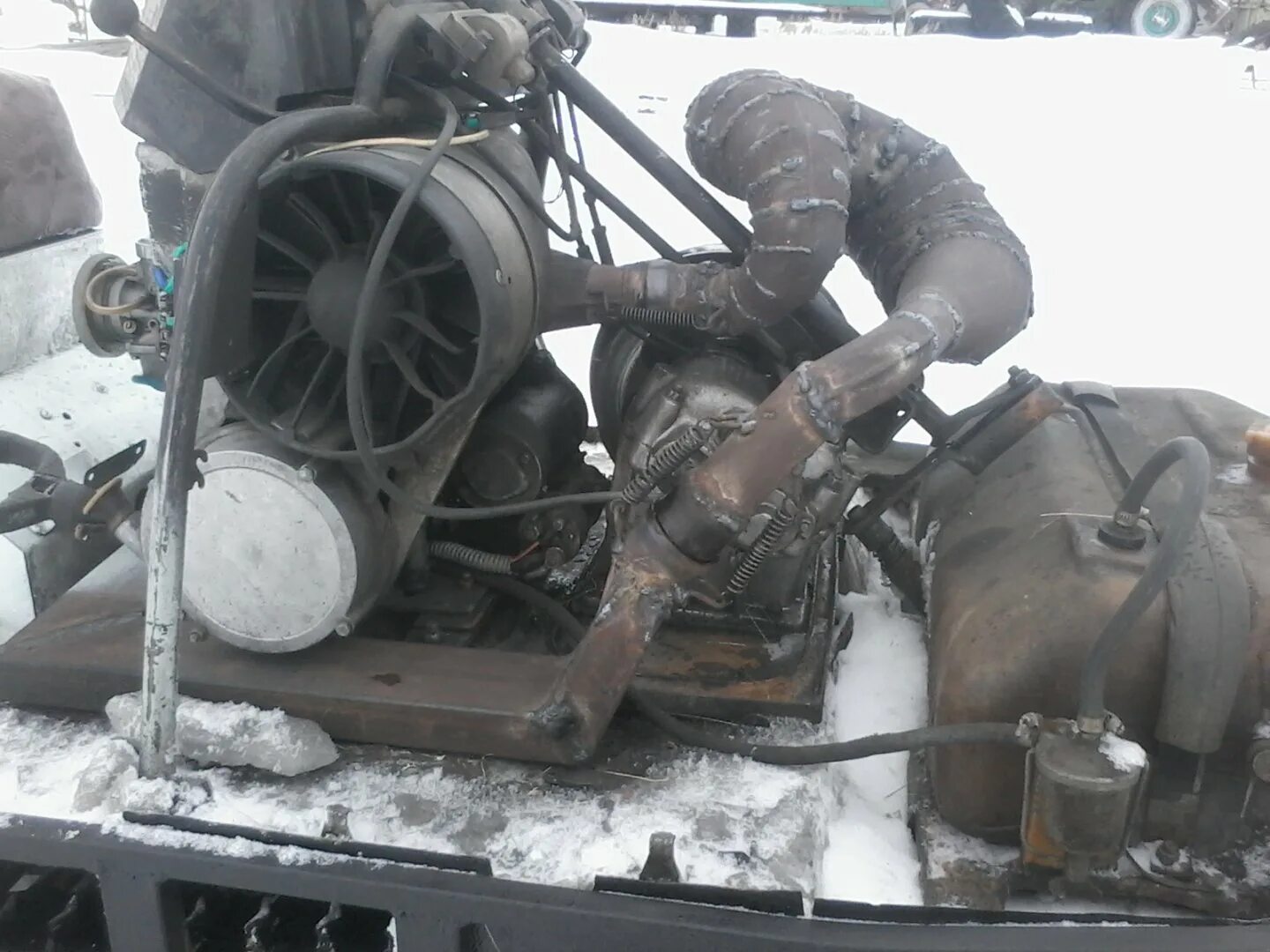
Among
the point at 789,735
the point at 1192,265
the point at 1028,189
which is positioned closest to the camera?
the point at 789,735

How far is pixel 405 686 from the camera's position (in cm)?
120

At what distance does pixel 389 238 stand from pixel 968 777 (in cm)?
78

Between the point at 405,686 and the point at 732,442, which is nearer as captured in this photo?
the point at 732,442

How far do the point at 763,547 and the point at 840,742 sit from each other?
Answer: 228mm

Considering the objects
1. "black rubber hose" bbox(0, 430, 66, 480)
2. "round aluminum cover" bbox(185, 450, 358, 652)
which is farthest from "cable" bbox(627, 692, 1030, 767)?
"black rubber hose" bbox(0, 430, 66, 480)

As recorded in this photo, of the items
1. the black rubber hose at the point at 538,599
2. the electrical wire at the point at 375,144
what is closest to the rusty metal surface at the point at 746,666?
the black rubber hose at the point at 538,599

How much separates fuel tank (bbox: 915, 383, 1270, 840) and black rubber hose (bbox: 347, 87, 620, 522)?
16.2 inches

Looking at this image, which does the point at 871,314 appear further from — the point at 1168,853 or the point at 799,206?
the point at 1168,853

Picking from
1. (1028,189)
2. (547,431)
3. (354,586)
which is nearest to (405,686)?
(354,586)

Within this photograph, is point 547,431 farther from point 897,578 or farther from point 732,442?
point 897,578

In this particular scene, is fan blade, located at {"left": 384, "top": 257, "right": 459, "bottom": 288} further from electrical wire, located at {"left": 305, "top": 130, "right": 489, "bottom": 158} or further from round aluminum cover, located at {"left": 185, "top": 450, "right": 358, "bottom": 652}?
round aluminum cover, located at {"left": 185, "top": 450, "right": 358, "bottom": 652}

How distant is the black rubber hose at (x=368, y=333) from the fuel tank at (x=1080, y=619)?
41 centimetres

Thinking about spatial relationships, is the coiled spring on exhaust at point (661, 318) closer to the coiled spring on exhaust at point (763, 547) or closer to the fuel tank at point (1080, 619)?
the coiled spring on exhaust at point (763, 547)

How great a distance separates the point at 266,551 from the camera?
3.96ft
